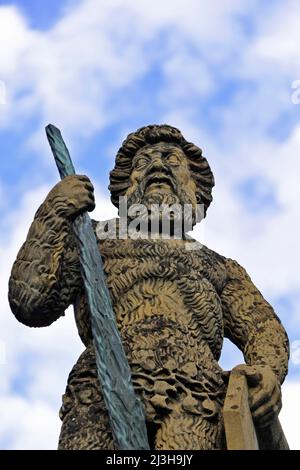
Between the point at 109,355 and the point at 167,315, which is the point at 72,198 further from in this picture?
the point at 109,355

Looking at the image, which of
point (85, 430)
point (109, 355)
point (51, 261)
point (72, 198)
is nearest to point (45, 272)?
point (51, 261)

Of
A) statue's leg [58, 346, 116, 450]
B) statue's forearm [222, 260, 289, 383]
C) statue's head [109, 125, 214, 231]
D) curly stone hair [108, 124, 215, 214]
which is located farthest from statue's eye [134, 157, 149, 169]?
statue's leg [58, 346, 116, 450]

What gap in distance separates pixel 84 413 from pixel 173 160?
181 centimetres

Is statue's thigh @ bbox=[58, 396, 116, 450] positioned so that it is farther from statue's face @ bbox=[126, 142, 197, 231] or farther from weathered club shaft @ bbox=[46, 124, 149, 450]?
statue's face @ bbox=[126, 142, 197, 231]

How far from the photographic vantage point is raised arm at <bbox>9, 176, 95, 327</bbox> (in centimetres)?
624

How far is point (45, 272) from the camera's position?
20.6ft

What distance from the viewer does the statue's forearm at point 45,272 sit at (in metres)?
6.23

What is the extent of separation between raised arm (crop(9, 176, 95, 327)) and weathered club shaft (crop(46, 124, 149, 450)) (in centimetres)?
10

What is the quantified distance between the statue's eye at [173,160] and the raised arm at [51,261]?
0.75 metres

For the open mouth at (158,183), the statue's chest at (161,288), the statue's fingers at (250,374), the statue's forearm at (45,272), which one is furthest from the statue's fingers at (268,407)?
the open mouth at (158,183)
